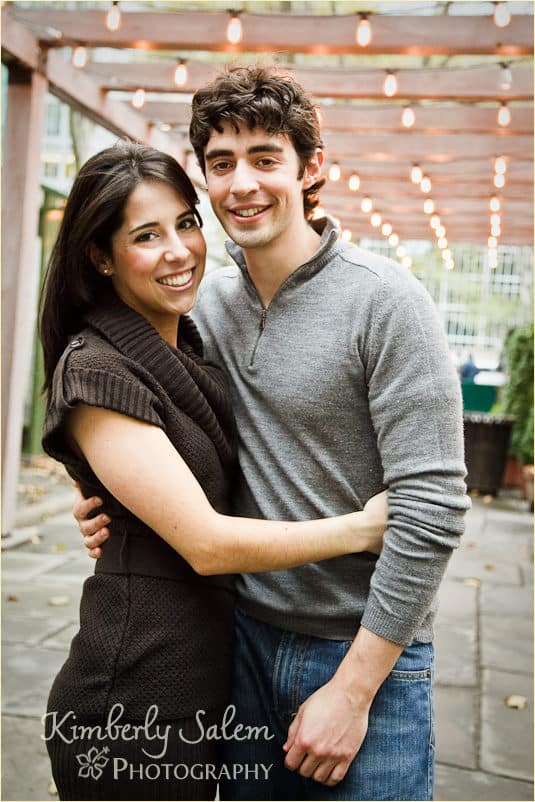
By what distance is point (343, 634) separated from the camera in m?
1.84

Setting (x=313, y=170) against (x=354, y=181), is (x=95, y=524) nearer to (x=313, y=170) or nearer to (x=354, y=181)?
(x=313, y=170)

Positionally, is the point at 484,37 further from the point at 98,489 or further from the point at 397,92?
the point at 98,489

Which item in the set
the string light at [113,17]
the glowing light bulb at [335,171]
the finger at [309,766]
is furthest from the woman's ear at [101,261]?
the glowing light bulb at [335,171]

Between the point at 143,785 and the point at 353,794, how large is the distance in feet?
1.44

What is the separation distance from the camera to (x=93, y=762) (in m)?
1.70

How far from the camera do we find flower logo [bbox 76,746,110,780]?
1697 millimetres

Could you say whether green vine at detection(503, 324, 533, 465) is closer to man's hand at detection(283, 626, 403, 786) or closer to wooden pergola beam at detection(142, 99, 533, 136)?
wooden pergola beam at detection(142, 99, 533, 136)

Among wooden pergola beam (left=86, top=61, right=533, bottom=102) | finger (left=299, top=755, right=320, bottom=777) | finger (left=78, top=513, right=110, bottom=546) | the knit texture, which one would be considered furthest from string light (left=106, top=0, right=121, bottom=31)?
finger (left=299, top=755, right=320, bottom=777)

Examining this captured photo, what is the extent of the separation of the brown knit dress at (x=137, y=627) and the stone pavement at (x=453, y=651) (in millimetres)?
1645

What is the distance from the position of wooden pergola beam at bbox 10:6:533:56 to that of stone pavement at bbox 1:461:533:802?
12.3 feet

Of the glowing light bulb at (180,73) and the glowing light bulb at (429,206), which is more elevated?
the glowing light bulb at (180,73)

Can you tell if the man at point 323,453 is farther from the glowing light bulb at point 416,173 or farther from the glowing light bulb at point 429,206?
the glowing light bulb at point 429,206

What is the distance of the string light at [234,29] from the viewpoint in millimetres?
5559

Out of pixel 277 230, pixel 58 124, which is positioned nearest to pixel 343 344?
pixel 277 230
